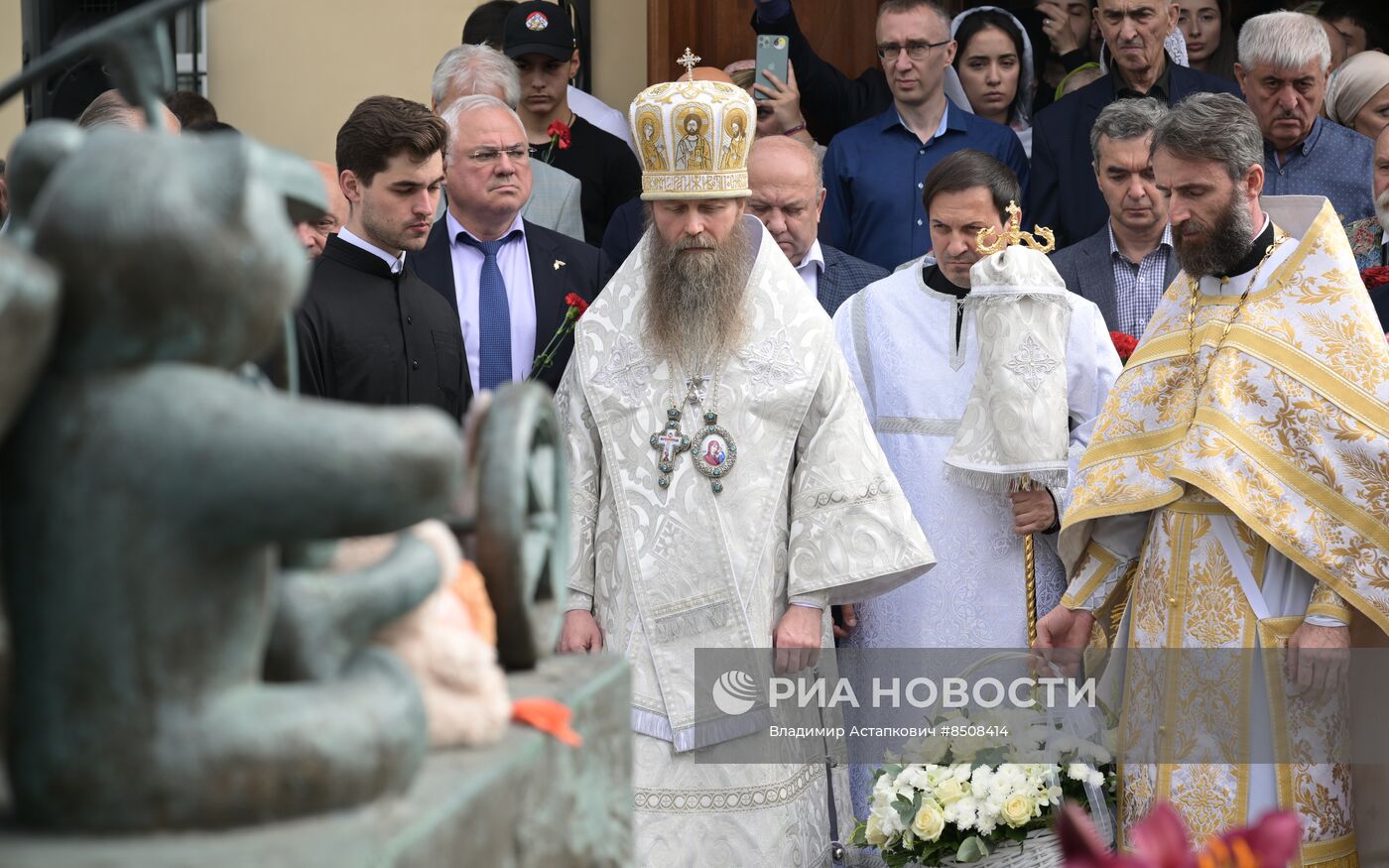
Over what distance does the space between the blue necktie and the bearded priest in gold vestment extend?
6.18 ft

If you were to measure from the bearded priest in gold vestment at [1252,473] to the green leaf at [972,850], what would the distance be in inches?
22.1

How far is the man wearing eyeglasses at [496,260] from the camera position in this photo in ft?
18.3

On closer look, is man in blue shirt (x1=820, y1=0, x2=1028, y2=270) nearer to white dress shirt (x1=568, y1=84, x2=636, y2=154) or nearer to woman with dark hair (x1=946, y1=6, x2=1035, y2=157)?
woman with dark hair (x1=946, y1=6, x2=1035, y2=157)

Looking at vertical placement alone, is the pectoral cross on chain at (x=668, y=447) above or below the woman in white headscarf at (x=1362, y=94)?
below

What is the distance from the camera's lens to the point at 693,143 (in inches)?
197

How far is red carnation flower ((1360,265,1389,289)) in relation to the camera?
18.7 feet

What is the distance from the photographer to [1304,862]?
4289 millimetres

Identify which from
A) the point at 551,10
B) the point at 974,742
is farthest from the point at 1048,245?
the point at 551,10

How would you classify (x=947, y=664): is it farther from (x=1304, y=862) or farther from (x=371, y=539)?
(x=371, y=539)

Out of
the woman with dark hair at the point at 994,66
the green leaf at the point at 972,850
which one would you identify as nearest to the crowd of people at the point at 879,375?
the green leaf at the point at 972,850

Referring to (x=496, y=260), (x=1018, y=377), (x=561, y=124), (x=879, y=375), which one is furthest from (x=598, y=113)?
(x=1018, y=377)

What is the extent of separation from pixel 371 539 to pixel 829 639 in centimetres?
362

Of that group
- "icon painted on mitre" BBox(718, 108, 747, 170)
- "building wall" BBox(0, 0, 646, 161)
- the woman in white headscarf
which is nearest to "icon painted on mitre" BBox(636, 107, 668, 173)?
"icon painted on mitre" BBox(718, 108, 747, 170)

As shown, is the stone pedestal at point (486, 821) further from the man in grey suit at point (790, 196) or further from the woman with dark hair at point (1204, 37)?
the woman with dark hair at point (1204, 37)
